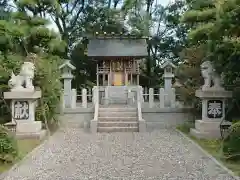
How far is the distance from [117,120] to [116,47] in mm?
9892

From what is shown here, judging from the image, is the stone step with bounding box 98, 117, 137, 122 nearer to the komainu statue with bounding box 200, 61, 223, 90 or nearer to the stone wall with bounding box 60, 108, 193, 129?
the stone wall with bounding box 60, 108, 193, 129

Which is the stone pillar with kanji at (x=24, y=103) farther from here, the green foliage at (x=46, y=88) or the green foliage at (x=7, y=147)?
the green foliage at (x=7, y=147)

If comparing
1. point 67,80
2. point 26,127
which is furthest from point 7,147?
point 67,80

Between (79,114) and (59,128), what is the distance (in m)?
1.30

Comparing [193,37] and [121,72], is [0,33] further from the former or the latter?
[121,72]

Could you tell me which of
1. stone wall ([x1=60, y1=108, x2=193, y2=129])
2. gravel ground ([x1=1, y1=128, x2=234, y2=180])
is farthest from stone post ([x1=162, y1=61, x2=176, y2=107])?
gravel ground ([x1=1, y1=128, x2=234, y2=180])

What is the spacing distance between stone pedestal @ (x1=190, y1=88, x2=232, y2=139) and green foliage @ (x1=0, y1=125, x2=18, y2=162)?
570cm

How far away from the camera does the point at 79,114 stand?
49.4 ft

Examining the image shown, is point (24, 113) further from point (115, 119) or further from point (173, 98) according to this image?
point (173, 98)

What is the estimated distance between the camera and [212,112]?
37.4ft

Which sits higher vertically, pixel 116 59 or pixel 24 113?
pixel 116 59

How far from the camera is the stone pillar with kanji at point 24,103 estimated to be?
11.0 meters

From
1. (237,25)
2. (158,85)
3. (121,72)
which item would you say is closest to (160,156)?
(237,25)

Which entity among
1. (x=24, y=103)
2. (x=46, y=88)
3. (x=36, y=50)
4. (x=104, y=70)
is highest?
(x=36, y=50)
